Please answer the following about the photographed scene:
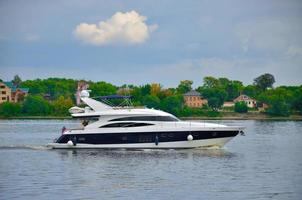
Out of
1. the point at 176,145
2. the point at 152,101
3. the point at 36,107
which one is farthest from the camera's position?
the point at 36,107

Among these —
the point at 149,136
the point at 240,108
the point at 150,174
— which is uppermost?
the point at 240,108

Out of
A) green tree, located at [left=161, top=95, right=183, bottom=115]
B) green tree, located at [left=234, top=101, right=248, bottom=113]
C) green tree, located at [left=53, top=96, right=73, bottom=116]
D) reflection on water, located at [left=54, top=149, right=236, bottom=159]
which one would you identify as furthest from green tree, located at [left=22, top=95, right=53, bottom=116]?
reflection on water, located at [left=54, top=149, right=236, bottom=159]

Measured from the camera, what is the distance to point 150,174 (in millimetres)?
45531

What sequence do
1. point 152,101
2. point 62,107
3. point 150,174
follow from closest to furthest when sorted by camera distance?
point 150,174 → point 152,101 → point 62,107

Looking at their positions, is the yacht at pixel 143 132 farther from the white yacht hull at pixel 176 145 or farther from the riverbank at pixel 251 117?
the riverbank at pixel 251 117

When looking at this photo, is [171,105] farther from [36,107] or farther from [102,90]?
[36,107]

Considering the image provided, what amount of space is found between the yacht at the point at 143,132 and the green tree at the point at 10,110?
408 ft

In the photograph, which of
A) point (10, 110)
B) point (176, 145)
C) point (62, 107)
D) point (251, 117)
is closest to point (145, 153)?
point (176, 145)

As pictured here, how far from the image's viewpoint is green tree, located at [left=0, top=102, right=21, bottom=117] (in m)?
179

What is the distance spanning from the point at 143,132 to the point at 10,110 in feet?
418

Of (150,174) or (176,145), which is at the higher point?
(176,145)

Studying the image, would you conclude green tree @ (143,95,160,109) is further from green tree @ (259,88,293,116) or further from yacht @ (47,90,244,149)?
yacht @ (47,90,244,149)

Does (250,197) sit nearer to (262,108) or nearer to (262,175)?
(262,175)

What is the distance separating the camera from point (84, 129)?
57.6 m
